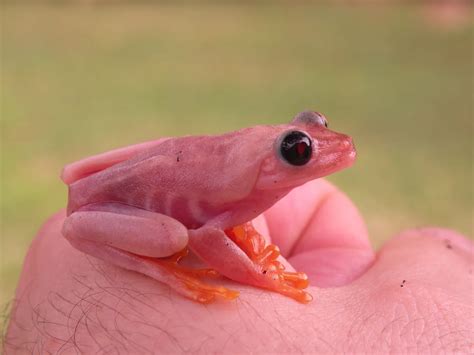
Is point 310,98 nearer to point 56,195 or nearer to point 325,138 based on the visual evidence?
point 56,195

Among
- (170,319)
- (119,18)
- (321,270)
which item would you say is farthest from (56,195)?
(119,18)

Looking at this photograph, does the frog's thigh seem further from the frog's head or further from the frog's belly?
the frog's head

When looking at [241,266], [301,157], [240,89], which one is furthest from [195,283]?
[240,89]

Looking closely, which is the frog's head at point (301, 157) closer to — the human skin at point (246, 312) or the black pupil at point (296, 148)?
the black pupil at point (296, 148)

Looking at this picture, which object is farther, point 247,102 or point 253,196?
point 247,102

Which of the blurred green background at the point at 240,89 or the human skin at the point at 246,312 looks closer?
the human skin at the point at 246,312

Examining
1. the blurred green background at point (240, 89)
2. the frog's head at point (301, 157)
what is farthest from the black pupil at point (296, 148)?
the blurred green background at point (240, 89)

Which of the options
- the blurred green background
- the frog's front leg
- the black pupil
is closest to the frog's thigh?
the frog's front leg

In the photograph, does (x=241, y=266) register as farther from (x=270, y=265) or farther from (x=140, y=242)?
(x=140, y=242)
